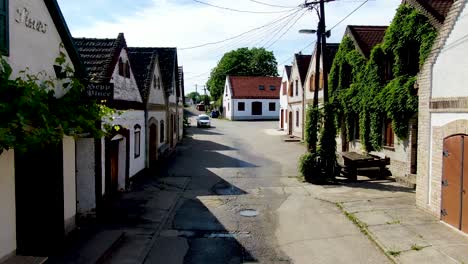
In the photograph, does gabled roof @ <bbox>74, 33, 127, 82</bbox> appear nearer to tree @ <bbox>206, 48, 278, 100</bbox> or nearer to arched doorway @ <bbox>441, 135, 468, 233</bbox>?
arched doorway @ <bbox>441, 135, 468, 233</bbox>

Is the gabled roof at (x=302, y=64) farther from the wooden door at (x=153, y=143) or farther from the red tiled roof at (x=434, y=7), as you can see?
the red tiled roof at (x=434, y=7)

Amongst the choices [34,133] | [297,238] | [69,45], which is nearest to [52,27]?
[69,45]

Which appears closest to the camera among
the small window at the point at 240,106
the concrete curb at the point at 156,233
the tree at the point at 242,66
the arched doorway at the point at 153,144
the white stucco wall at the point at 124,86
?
the concrete curb at the point at 156,233

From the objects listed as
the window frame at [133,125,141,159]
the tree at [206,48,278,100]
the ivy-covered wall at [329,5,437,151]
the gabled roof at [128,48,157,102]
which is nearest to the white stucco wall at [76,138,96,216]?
the window frame at [133,125,141,159]

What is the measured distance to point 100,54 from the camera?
1272cm

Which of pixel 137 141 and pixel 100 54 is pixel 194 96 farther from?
pixel 100 54

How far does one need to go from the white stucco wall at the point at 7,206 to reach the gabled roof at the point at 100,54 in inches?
198

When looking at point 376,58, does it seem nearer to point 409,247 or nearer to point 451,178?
point 451,178

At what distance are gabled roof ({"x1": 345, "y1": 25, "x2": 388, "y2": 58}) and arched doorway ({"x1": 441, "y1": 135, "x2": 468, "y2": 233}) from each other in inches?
422

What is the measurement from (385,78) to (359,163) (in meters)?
4.15

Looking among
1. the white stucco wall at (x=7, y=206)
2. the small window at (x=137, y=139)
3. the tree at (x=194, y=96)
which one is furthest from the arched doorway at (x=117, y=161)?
the tree at (x=194, y=96)

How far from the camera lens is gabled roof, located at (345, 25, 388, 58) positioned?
67.4 feet

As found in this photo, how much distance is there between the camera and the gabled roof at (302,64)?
34.2m

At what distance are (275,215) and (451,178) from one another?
480 centimetres
